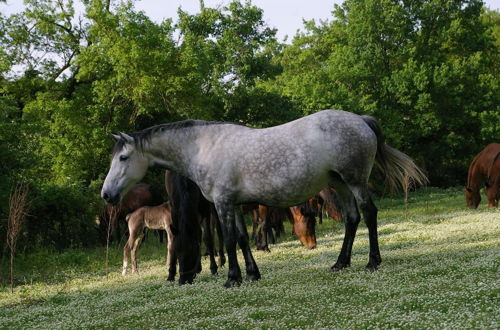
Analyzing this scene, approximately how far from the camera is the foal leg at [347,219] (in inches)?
382

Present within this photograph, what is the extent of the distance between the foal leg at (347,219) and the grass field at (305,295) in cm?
31

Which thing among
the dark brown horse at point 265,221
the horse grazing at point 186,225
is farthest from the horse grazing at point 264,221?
the horse grazing at point 186,225

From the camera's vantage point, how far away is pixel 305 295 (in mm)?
7594

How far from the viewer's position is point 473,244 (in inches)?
456

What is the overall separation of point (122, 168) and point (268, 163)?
2585 mm

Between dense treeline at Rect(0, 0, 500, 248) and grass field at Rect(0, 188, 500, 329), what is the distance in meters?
8.51

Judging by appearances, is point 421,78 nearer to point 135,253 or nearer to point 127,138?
point 135,253

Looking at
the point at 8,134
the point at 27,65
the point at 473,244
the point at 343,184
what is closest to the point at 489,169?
the point at 473,244

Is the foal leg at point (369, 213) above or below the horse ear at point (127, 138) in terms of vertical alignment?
below

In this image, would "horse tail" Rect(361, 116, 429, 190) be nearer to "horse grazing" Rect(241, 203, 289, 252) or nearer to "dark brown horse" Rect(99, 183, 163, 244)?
"horse grazing" Rect(241, 203, 289, 252)

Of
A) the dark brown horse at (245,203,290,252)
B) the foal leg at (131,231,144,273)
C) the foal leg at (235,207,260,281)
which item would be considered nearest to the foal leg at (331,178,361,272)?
the foal leg at (235,207,260,281)

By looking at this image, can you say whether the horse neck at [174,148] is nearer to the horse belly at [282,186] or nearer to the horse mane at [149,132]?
the horse mane at [149,132]

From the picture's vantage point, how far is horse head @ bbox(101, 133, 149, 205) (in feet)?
31.8

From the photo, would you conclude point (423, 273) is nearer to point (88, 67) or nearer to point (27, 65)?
point (88, 67)
